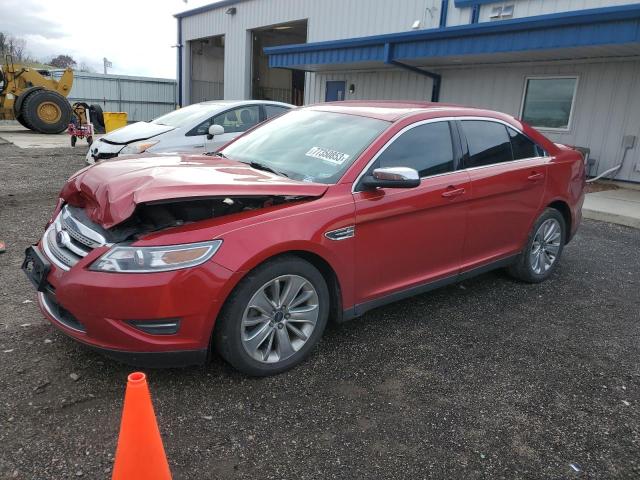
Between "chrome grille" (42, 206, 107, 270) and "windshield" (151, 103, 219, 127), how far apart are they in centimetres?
560

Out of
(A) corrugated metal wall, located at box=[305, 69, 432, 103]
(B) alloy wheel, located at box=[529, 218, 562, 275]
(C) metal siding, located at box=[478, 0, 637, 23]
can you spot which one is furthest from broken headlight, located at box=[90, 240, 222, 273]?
(A) corrugated metal wall, located at box=[305, 69, 432, 103]

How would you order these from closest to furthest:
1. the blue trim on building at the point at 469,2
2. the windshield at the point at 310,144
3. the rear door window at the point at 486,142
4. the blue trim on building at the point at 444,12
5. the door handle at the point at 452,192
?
the windshield at the point at 310,144 → the door handle at the point at 452,192 → the rear door window at the point at 486,142 → the blue trim on building at the point at 469,2 → the blue trim on building at the point at 444,12

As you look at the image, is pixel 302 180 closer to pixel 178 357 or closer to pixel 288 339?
pixel 288 339

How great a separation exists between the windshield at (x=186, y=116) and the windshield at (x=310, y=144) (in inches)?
184

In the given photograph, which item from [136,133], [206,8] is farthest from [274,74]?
[136,133]

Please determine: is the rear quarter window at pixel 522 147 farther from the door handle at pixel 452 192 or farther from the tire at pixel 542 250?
the door handle at pixel 452 192

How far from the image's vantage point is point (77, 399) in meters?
2.78

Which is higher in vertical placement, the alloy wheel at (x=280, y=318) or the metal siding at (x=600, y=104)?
the metal siding at (x=600, y=104)

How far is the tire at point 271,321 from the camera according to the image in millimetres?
2836

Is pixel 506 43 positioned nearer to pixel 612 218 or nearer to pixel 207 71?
pixel 612 218

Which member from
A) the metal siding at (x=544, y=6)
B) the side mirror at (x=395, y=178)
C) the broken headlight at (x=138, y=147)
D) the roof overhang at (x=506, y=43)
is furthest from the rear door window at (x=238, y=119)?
the metal siding at (x=544, y=6)

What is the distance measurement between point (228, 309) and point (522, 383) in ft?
6.07

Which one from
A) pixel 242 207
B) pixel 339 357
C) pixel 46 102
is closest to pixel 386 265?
pixel 339 357

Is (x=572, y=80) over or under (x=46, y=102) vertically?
over
